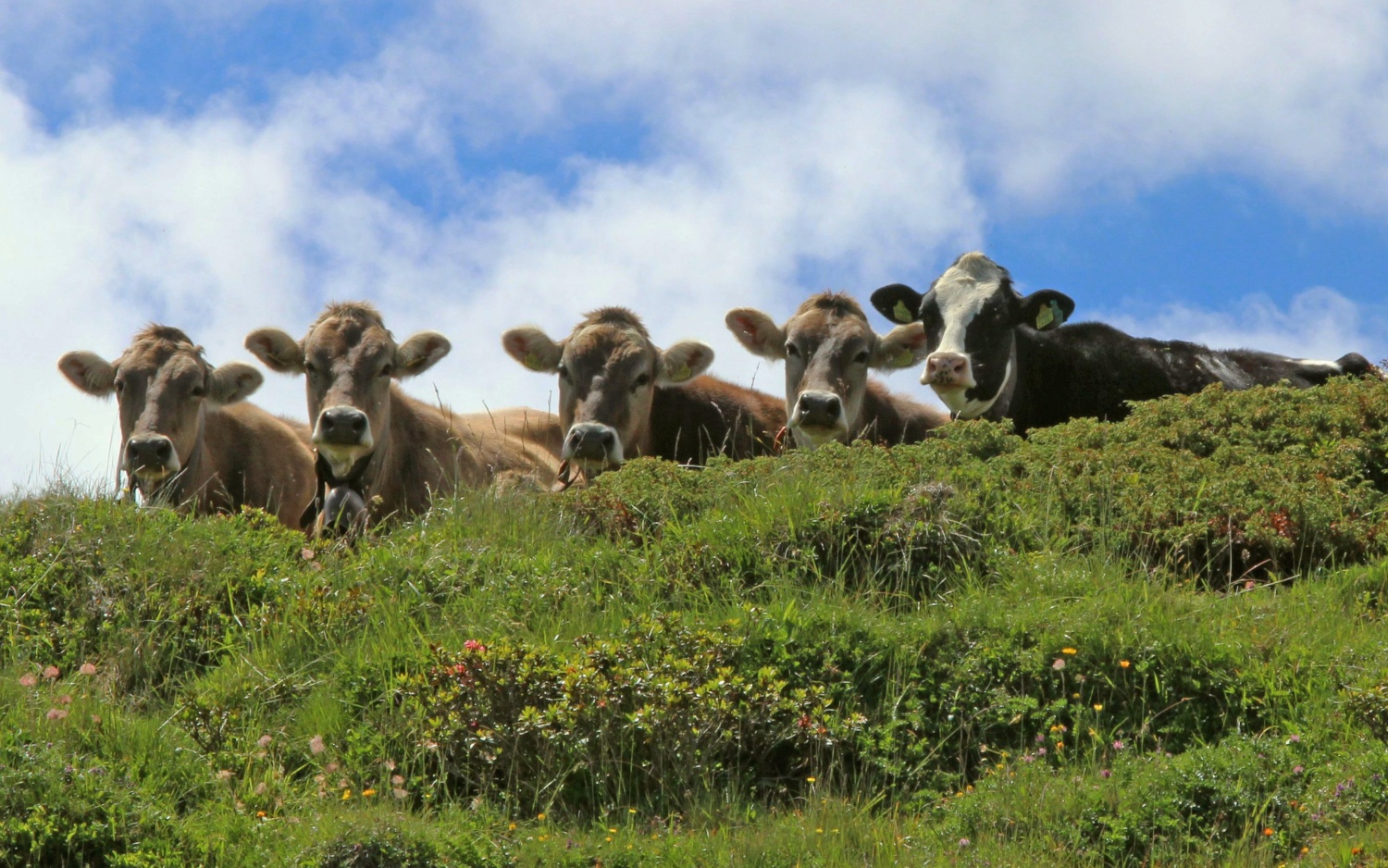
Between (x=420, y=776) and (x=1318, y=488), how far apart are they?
20.7 ft

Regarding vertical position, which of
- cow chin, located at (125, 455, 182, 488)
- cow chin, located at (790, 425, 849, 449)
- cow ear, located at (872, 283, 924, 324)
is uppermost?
cow ear, located at (872, 283, 924, 324)

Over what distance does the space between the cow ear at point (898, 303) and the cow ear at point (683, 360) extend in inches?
75.6

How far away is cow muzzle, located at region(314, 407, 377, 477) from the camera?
1243cm

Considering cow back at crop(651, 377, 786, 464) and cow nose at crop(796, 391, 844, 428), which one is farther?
cow back at crop(651, 377, 786, 464)

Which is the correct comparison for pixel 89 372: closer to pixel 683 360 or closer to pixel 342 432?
Answer: pixel 342 432

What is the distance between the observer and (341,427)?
12.4 metres

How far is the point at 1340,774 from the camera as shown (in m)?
6.77

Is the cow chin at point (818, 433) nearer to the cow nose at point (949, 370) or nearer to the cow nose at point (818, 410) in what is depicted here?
the cow nose at point (818, 410)

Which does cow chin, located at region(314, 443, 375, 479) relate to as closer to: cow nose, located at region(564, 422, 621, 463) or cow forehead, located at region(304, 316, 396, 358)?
cow forehead, located at region(304, 316, 396, 358)

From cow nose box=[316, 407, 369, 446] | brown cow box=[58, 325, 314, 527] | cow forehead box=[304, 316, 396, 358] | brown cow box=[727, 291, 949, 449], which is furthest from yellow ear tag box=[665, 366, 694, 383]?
brown cow box=[58, 325, 314, 527]

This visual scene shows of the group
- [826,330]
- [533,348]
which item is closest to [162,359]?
[533,348]

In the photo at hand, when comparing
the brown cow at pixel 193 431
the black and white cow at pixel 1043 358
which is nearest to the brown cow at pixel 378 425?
the brown cow at pixel 193 431

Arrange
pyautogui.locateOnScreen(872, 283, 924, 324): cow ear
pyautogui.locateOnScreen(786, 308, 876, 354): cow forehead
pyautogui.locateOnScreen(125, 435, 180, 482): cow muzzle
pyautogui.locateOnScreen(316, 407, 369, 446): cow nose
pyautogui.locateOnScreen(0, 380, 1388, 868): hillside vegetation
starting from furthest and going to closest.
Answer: pyautogui.locateOnScreen(872, 283, 924, 324): cow ear → pyautogui.locateOnScreen(786, 308, 876, 354): cow forehead → pyautogui.locateOnScreen(125, 435, 180, 482): cow muzzle → pyautogui.locateOnScreen(316, 407, 369, 446): cow nose → pyautogui.locateOnScreen(0, 380, 1388, 868): hillside vegetation

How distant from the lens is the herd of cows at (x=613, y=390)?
12977mm
